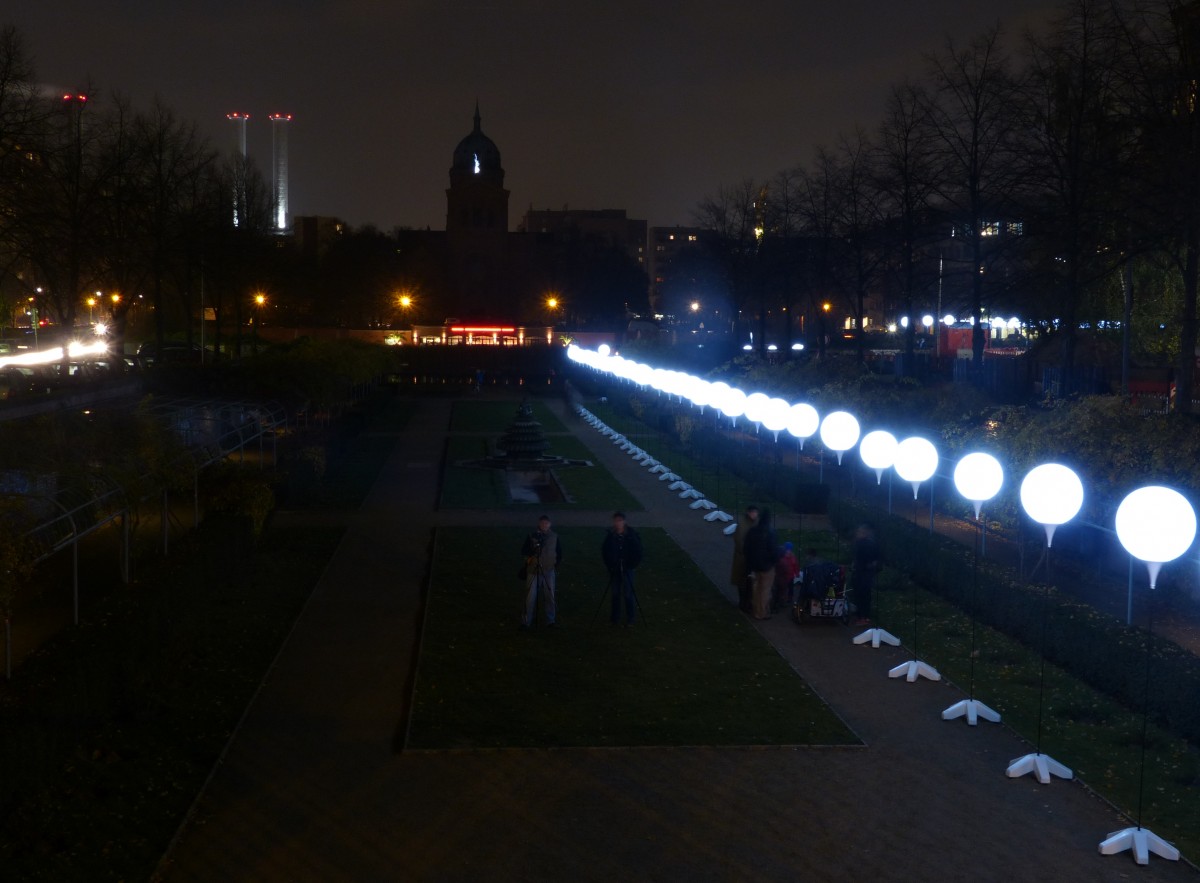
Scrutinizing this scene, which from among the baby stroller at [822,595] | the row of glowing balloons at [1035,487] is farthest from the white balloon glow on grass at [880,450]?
the baby stroller at [822,595]

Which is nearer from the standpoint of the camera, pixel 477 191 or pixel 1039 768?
pixel 1039 768

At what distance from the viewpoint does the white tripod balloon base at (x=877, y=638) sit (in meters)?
16.3

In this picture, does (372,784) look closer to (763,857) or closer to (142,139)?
(763,857)

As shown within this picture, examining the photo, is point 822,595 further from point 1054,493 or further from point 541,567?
point 1054,493

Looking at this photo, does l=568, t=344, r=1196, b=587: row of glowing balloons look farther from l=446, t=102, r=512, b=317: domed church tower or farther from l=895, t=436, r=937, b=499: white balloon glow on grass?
l=446, t=102, r=512, b=317: domed church tower

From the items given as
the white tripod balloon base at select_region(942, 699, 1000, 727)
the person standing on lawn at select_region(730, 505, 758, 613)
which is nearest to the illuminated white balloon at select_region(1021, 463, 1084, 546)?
the white tripod balloon base at select_region(942, 699, 1000, 727)

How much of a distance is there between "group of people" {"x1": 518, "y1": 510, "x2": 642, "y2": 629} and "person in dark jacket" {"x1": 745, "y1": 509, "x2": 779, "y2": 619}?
1739 mm

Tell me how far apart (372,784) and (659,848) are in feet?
9.26

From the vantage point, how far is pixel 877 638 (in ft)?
53.6

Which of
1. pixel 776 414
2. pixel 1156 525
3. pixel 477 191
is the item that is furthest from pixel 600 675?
pixel 477 191

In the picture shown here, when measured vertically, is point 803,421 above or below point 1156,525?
above

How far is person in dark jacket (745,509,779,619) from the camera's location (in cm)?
1772

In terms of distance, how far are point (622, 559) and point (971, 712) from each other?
551cm

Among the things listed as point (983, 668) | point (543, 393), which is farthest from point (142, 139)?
point (983, 668)
